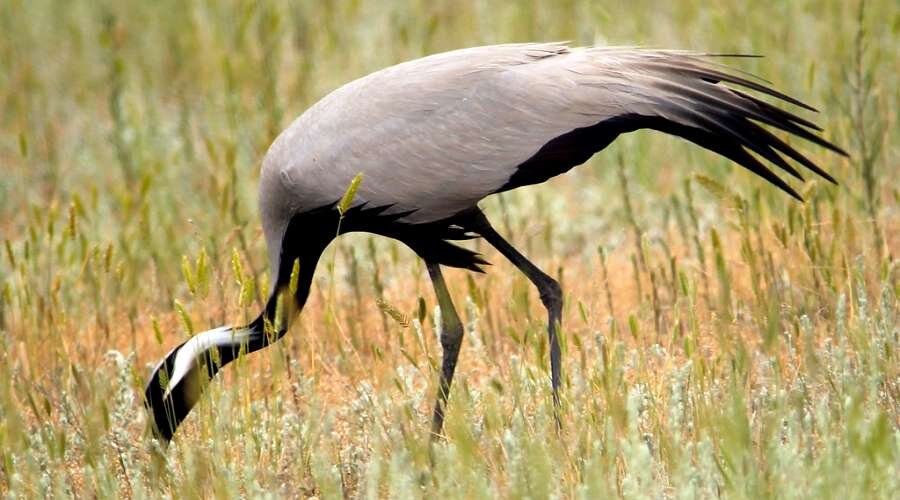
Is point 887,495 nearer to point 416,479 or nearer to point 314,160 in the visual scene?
point 416,479

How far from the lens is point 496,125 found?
426cm

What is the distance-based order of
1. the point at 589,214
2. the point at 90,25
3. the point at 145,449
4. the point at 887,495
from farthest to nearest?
the point at 90,25, the point at 589,214, the point at 145,449, the point at 887,495

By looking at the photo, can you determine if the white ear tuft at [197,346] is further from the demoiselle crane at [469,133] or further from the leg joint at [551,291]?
the leg joint at [551,291]

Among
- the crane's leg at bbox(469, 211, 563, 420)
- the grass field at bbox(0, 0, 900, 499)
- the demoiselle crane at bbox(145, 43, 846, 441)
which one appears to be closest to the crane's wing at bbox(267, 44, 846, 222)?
the demoiselle crane at bbox(145, 43, 846, 441)

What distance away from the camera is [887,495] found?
2932 mm

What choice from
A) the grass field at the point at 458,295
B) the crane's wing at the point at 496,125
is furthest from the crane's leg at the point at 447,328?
the crane's wing at the point at 496,125

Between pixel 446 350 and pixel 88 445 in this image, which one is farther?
pixel 446 350

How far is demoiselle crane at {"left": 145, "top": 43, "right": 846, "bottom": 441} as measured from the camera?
4164 mm

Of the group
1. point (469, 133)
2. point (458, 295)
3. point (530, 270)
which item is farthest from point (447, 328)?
point (458, 295)

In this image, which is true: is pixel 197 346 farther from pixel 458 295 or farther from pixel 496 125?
pixel 458 295

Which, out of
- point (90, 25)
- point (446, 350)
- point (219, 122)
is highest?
point (90, 25)

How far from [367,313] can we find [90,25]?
516 cm

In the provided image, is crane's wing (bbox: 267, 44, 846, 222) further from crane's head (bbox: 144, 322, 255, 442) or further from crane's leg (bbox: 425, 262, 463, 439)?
crane's head (bbox: 144, 322, 255, 442)

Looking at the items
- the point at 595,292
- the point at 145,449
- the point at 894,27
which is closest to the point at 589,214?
the point at 595,292
